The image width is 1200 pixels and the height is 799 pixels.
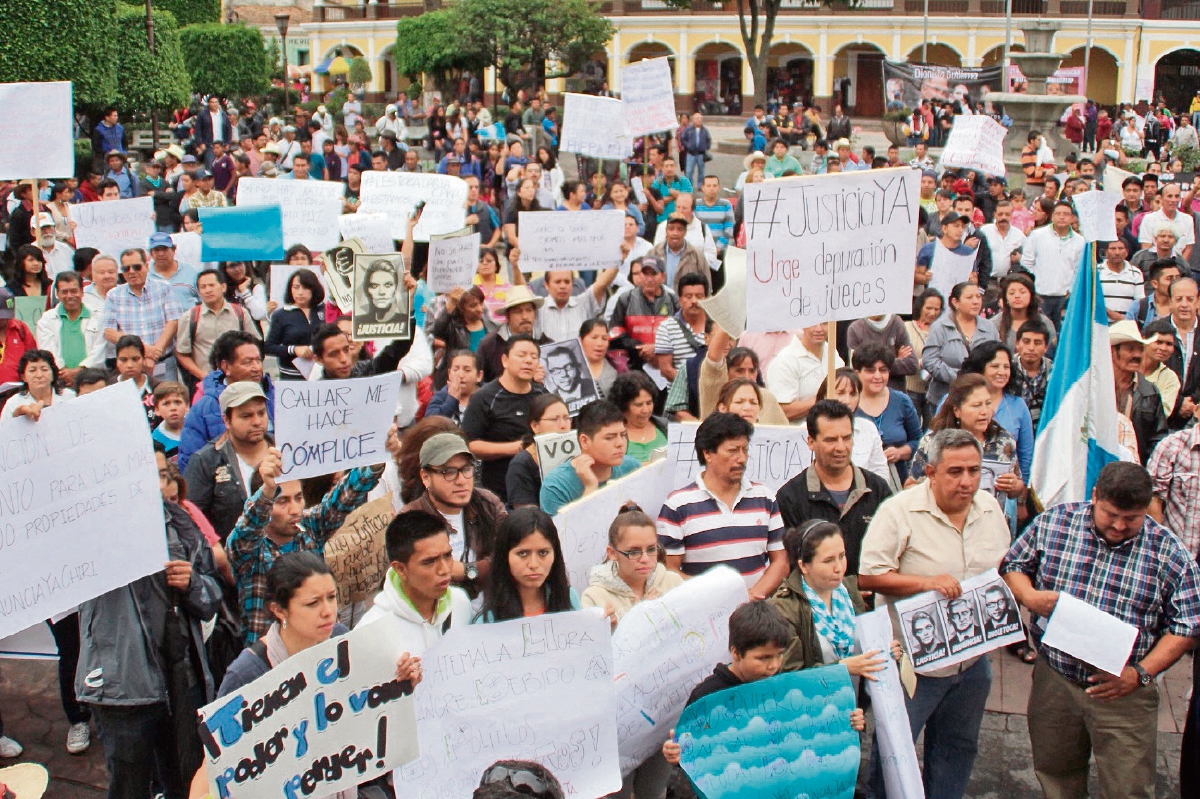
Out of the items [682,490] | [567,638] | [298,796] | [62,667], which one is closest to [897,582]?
[682,490]

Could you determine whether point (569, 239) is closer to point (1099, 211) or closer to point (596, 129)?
point (1099, 211)

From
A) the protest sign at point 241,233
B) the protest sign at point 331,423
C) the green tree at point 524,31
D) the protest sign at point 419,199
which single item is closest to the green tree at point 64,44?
the protest sign at point 419,199

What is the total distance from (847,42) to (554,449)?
52.8 metres

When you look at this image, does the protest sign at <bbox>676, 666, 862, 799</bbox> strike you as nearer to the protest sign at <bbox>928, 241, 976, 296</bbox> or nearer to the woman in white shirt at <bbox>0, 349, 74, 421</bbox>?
the woman in white shirt at <bbox>0, 349, 74, 421</bbox>

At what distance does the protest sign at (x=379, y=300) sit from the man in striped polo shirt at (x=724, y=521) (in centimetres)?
332

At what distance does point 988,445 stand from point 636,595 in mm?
2470

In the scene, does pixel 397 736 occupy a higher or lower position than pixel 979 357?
lower

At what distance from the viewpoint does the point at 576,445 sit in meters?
6.07

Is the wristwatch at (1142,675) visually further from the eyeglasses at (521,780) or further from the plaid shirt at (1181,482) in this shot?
the eyeglasses at (521,780)

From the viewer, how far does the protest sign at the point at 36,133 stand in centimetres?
1023

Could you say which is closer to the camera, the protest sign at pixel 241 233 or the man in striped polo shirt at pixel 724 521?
the man in striped polo shirt at pixel 724 521

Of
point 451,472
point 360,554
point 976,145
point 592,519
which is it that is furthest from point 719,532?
point 976,145

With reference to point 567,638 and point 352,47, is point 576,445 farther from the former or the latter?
point 352,47

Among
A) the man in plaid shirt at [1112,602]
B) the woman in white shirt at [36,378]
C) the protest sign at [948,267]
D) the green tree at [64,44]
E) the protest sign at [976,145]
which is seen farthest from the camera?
the green tree at [64,44]
